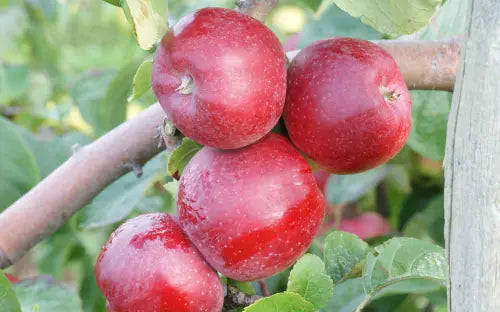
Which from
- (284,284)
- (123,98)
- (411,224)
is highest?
(123,98)

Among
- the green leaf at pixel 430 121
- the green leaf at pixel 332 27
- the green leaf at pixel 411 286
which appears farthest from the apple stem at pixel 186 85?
the green leaf at pixel 332 27

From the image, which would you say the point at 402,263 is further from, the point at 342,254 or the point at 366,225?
the point at 366,225

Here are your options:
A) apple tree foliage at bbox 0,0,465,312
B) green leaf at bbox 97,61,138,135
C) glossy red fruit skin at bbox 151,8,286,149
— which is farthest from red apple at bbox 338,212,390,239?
glossy red fruit skin at bbox 151,8,286,149

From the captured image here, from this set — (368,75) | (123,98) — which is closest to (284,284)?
(123,98)

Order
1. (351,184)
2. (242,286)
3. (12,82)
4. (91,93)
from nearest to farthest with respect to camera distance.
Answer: (242,286), (351,184), (91,93), (12,82)

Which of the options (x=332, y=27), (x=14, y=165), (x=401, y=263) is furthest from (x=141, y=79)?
(x=332, y=27)

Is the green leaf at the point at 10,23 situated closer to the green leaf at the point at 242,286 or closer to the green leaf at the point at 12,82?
the green leaf at the point at 12,82

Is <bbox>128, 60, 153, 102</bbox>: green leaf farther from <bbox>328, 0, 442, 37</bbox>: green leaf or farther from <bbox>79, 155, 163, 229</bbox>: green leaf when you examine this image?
<bbox>79, 155, 163, 229</bbox>: green leaf

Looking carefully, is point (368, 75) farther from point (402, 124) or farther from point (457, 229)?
point (457, 229)
